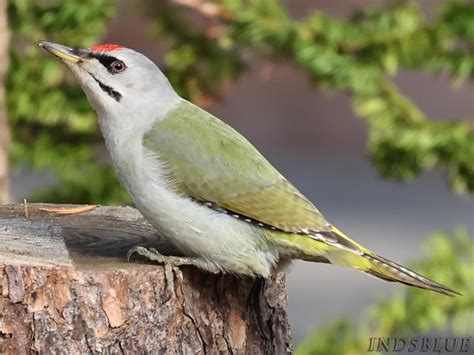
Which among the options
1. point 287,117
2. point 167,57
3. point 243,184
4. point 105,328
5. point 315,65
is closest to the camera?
point 105,328

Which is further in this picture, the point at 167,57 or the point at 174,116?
the point at 167,57

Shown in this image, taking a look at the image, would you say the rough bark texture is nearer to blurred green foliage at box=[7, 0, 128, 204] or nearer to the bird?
the bird

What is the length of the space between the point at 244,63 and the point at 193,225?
206 cm

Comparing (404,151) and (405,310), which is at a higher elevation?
(404,151)

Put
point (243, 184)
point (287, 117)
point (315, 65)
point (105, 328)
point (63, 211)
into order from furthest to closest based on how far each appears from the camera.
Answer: point (287, 117) → point (315, 65) → point (63, 211) → point (243, 184) → point (105, 328)

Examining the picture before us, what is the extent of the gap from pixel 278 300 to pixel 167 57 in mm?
1908

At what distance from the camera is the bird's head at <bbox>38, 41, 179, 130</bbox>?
4.11 metres

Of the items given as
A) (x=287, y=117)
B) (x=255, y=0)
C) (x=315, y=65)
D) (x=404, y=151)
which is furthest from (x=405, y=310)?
(x=287, y=117)

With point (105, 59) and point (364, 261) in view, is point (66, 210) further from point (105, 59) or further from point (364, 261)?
point (364, 261)

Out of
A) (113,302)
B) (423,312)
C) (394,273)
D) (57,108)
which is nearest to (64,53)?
(113,302)

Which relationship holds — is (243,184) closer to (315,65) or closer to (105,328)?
(105,328)

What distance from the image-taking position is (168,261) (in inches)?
156

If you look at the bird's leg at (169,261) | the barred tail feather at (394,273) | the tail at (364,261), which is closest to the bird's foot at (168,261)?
the bird's leg at (169,261)

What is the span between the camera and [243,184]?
160 inches
